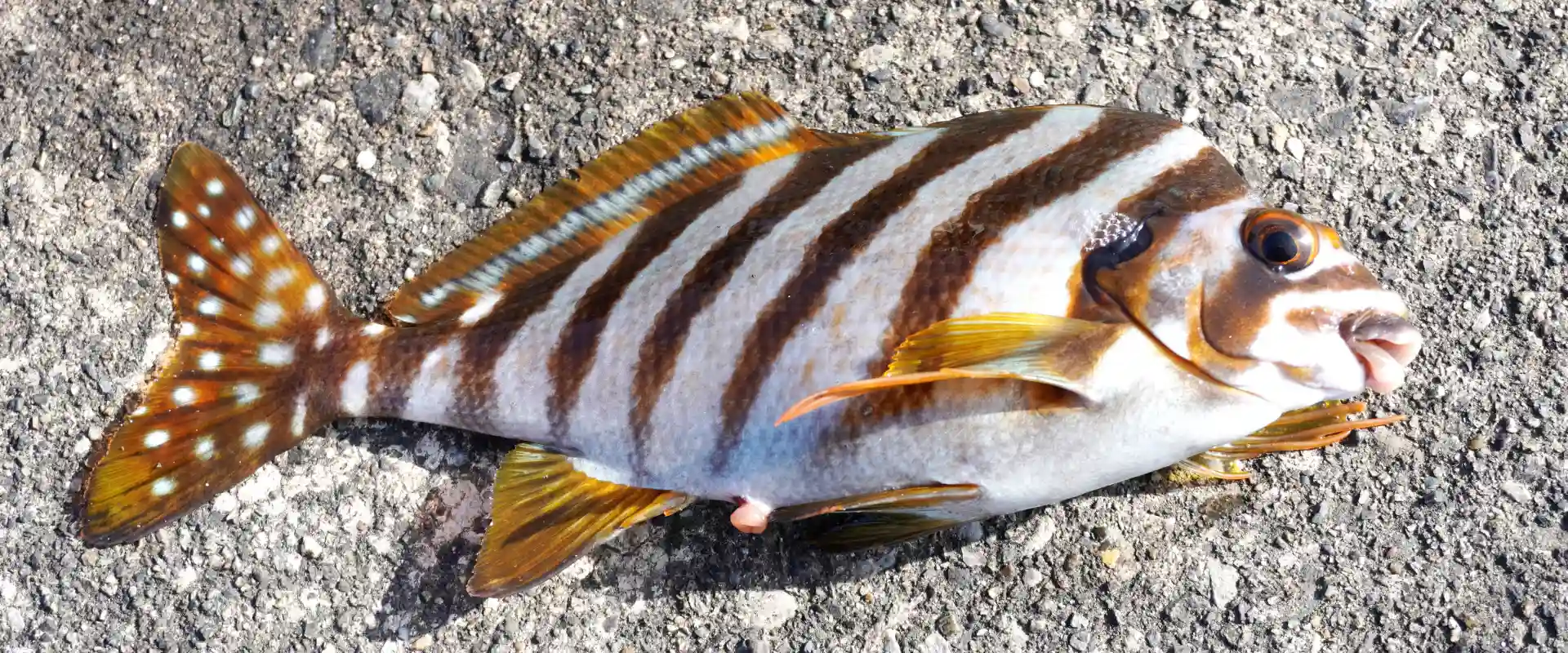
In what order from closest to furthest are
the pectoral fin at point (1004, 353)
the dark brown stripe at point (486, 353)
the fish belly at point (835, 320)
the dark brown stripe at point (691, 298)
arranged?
1. the pectoral fin at point (1004, 353)
2. the fish belly at point (835, 320)
3. the dark brown stripe at point (691, 298)
4. the dark brown stripe at point (486, 353)

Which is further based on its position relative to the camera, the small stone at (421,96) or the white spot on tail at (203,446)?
the small stone at (421,96)

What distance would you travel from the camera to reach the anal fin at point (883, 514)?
1922 millimetres

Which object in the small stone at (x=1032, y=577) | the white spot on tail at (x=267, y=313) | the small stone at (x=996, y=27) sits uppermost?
the small stone at (x=996, y=27)

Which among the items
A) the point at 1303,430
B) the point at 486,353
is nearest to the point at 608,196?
the point at 486,353

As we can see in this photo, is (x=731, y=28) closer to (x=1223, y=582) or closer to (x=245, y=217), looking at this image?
(x=245, y=217)

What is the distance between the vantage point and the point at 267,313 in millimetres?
2326

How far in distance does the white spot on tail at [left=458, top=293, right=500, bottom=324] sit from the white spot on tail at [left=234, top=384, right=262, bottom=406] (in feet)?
1.47

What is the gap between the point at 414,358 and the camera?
226cm

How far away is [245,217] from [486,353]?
2.14 ft

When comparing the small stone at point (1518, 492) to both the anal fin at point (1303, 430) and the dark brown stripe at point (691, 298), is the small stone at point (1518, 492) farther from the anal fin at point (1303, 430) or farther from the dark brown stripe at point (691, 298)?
the dark brown stripe at point (691, 298)

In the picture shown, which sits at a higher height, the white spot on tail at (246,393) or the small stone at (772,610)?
the white spot on tail at (246,393)

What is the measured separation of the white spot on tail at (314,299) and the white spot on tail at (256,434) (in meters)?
0.26

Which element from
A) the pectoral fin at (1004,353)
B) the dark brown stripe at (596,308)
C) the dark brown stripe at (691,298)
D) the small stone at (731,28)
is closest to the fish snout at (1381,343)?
the pectoral fin at (1004,353)

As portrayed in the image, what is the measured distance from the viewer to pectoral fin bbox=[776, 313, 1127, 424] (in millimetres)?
1763
